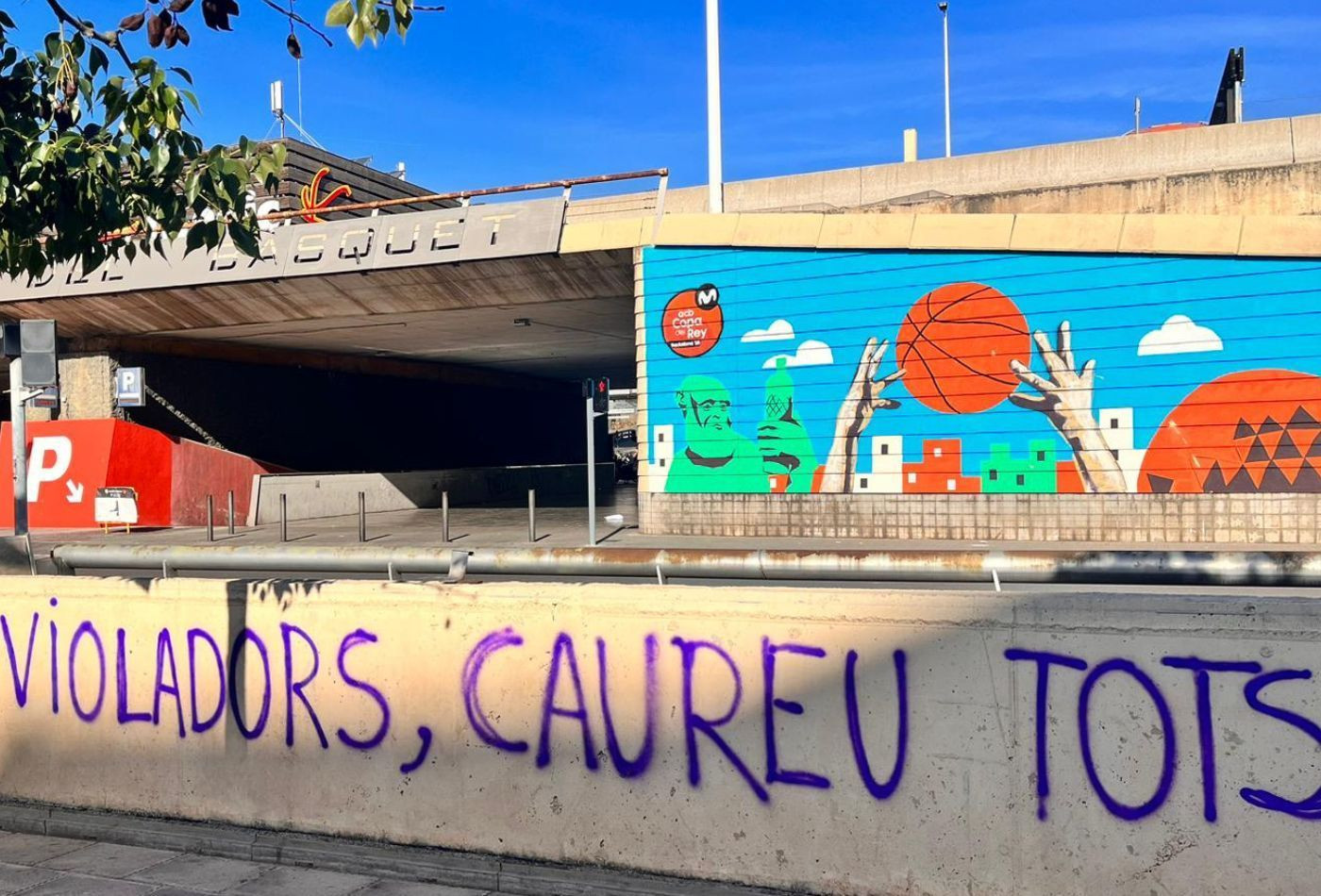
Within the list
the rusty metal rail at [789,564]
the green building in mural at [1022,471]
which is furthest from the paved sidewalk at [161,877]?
the green building in mural at [1022,471]

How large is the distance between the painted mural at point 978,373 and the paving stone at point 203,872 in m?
13.3

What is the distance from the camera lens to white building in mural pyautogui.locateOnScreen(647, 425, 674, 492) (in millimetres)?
18172

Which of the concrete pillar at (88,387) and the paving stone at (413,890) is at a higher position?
the concrete pillar at (88,387)

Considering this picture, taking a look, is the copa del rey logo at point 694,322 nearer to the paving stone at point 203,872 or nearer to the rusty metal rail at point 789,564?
the rusty metal rail at point 789,564

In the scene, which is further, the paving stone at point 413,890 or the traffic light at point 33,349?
the traffic light at point 33,349

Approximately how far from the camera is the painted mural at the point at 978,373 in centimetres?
1462

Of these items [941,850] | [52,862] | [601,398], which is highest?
[601,398]

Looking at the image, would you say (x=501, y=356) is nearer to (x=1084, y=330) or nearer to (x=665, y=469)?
Result: (x=665, y=469)

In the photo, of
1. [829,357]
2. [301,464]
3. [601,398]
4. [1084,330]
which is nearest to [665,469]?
[601,398]

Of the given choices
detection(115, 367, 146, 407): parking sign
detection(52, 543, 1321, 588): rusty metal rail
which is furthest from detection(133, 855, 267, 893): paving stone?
detection(115, 367, 146, 407): parking sign

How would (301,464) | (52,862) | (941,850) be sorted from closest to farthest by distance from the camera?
1. (941,850)
2. (52,862)
3. (301,464)

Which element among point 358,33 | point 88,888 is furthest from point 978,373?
point 88,888

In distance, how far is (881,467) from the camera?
16.7 metres

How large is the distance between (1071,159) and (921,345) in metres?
4.37
